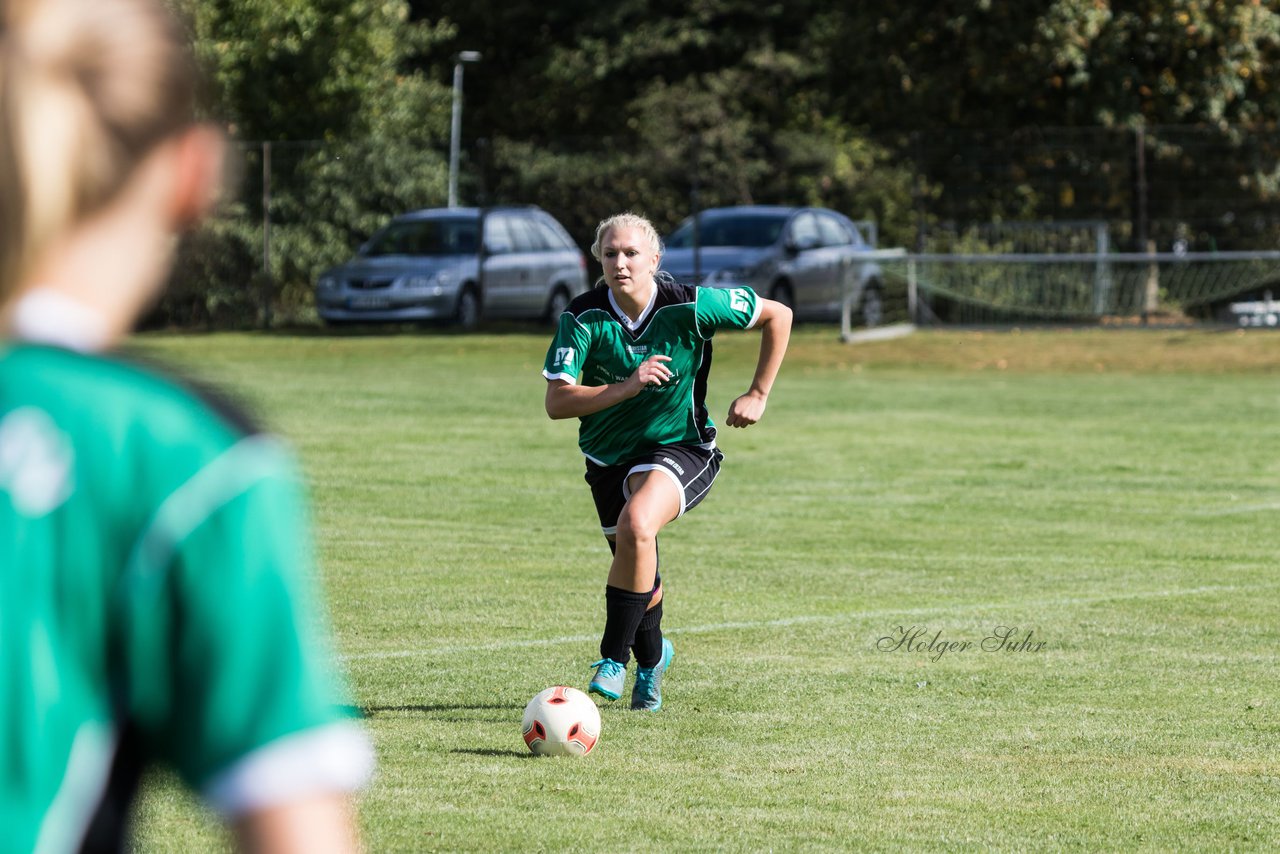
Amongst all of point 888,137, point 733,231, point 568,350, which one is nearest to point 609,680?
point 568,350

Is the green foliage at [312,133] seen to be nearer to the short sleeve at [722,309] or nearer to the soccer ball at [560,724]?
the short sleeve at [722,309]

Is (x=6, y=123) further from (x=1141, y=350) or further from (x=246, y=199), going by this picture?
(x=246, y=199)

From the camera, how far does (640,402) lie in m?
7.26

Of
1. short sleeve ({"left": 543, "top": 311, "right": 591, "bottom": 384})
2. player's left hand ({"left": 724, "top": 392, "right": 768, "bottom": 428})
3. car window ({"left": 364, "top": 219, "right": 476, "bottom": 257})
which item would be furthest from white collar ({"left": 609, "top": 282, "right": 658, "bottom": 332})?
car window ({"left": 364, "top": 219, "right": 476, "bottom": 257})

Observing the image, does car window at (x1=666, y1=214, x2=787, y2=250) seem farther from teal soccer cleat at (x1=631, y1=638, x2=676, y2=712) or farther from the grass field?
teal soccer cleat at (x1=631, y1=638, x2=676, y2=712)

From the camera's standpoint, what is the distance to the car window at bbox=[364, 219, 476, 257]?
2745 centimetres

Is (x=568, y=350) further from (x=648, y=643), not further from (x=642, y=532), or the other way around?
(x=648, y=643)

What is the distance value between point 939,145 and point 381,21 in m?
11.6

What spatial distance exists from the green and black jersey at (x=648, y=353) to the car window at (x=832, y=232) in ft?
64.2

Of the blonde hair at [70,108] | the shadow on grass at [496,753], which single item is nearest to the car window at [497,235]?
the shadow on grass at [496,753]

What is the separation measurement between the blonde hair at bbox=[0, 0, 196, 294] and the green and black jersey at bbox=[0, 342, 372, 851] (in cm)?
10

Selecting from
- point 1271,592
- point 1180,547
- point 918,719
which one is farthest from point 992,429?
point 918,719

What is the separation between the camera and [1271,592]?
31.1 ft

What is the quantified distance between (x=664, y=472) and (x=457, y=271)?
20.6 metres
